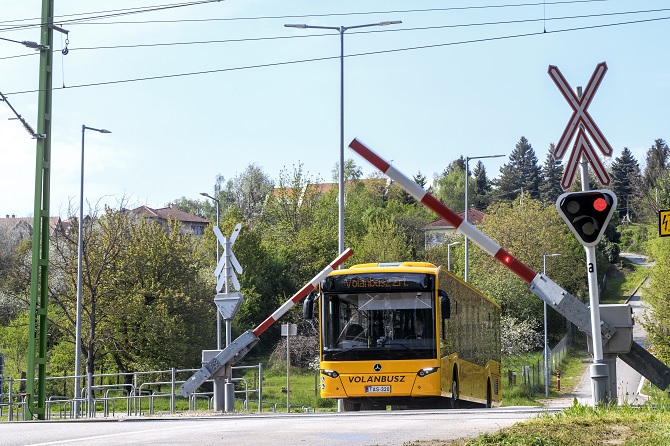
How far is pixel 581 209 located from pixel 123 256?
44.9 m

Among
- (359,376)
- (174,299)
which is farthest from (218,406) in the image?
(174,299)

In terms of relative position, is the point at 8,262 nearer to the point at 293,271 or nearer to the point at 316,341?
the point at 293,271

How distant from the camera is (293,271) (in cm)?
8338

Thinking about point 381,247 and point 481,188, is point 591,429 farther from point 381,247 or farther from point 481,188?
point 481,188

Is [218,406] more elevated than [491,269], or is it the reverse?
[491,269]

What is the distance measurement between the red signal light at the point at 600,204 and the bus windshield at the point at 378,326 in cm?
972

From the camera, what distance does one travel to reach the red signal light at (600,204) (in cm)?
1137

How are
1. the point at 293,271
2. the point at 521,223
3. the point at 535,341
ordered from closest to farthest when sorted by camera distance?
the point at 535,341
the point at 293,271
the point at 521,223

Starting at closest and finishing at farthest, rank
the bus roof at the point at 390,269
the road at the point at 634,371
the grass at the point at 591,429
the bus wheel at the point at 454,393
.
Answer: the grass at the point at 591,429, the road at the point at 634,371, the bus roof at the point at 390,269, the bus wheel at the point at 454,393

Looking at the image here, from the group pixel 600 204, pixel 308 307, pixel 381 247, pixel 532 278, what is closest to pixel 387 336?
pixel 308 307

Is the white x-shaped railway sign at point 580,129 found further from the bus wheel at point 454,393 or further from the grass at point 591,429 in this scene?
the bus wheel at point 454,393

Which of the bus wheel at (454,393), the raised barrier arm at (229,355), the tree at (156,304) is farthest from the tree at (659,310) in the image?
the raised barrier arm at (229,355)

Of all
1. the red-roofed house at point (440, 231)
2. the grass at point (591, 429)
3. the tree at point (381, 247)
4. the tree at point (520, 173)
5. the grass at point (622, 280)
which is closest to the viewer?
the grass at point (591, 429)

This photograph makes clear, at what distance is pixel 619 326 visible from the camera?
13242 mm
